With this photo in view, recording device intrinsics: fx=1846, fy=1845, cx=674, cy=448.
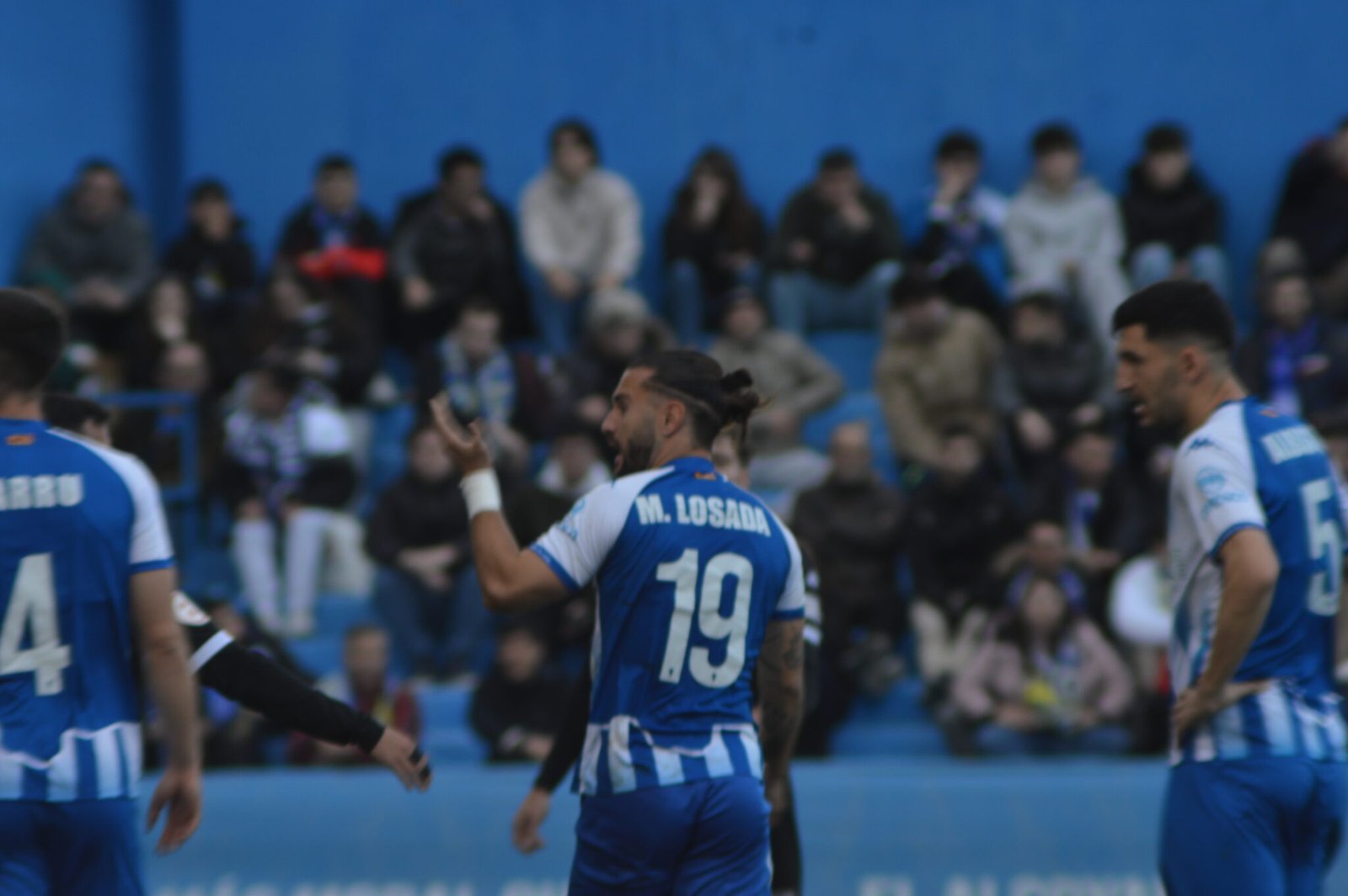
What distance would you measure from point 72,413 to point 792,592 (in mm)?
2098

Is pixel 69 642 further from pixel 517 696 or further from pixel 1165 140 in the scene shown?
pixel 1165 140

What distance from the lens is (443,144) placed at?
14430mm

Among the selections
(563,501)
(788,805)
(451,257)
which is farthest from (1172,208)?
(788,805)

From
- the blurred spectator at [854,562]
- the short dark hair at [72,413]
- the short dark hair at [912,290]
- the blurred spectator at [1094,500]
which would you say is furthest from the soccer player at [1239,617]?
the short dark hair at [912,290]

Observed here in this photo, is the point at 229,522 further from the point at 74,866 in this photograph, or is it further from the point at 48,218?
the point at 74,866

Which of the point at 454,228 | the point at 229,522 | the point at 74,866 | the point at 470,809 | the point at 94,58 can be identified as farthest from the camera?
the point at 94,58

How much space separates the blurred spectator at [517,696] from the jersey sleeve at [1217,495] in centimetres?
564

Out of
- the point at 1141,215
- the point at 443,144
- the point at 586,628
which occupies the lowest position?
the point at 586,628

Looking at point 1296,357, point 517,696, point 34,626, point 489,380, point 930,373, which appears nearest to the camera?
point 34,626

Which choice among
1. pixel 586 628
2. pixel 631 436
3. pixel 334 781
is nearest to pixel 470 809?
pixel 334 781

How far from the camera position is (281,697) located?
15.4 ft

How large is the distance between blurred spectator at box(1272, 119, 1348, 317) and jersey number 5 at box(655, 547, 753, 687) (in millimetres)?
8634

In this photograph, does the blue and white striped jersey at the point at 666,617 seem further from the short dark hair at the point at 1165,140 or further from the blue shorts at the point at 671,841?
the short dark hair at the point at 1165,140

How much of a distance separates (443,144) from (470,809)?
24.1 ft
